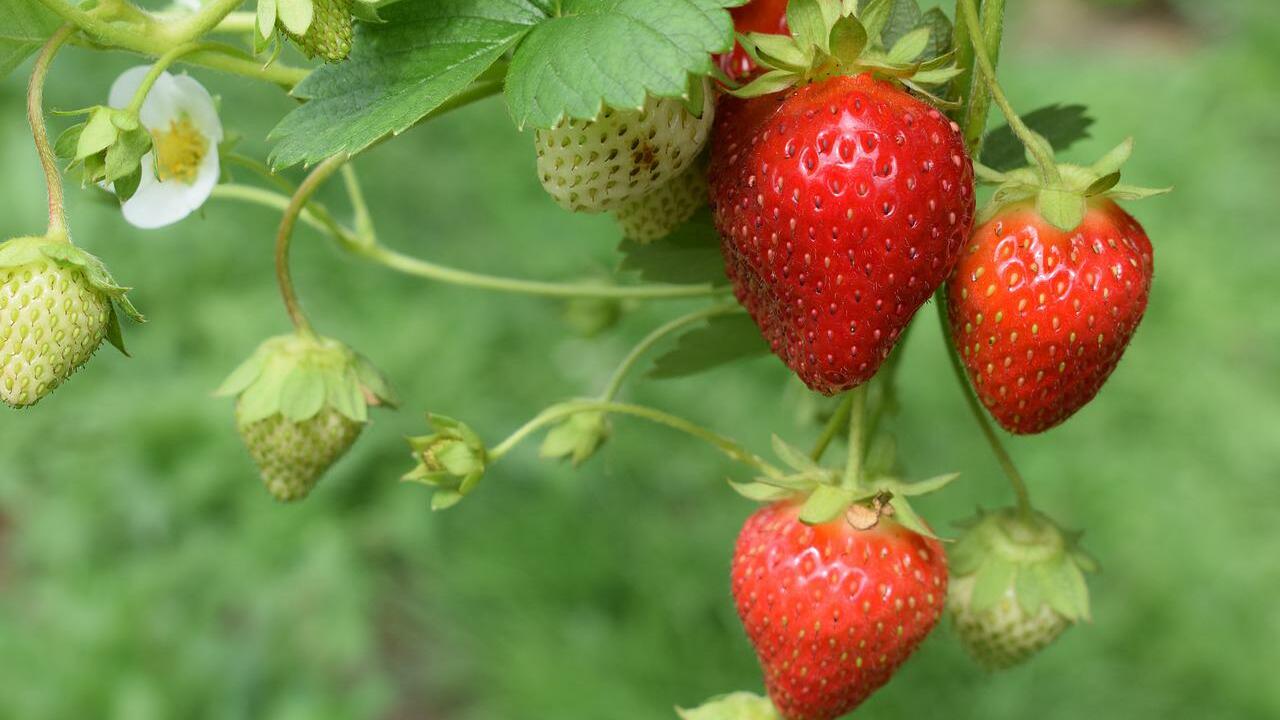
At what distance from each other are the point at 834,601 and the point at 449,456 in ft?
0.84

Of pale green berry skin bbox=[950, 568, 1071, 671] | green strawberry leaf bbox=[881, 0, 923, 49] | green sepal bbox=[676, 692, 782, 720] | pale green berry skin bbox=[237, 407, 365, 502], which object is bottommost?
green sepal bbox=[676, 692, 782, 720]

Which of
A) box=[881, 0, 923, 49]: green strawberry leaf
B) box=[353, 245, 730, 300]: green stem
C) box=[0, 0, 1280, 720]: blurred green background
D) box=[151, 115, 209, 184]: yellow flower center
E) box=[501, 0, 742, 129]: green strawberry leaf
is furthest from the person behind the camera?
box=[0, 0, 1280, 720]: blurred green background

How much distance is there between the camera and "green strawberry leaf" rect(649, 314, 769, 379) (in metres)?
0.95

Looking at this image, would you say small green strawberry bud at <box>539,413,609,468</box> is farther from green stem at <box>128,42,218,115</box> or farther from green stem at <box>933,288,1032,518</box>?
green stem at <box>128,42,218,115</box>

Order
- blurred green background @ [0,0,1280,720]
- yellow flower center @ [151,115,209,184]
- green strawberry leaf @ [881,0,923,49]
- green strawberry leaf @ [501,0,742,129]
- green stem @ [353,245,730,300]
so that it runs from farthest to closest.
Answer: blurred green background @ [0,0,1280,720]
green stem @ [353,245,730,300]
yellow flower center @ [151,115,209,184]
green strawberry leaf @ [881,0,923,49]
green strawberry leaf @ [501,0,742,129]

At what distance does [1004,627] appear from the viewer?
0.93 meters

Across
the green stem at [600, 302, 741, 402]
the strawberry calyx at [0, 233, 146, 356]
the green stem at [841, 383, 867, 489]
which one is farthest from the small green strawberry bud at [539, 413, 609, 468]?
the strawberry calyx at [0, 233, 146, 356]

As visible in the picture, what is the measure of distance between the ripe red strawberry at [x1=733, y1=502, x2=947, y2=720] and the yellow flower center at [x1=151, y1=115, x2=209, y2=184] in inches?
17.1

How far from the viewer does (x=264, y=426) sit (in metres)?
0.88

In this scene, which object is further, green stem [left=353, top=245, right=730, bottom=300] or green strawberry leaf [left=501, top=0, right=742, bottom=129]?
green stem [left=353, top=245, right=730, bottom=300]

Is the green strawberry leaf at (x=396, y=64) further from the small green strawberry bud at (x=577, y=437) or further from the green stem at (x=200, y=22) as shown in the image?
the small green strawberry bud at (x=577, y=437)

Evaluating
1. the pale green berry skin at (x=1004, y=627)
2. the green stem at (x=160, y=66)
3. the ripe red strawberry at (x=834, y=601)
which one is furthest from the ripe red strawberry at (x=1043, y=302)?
the green stem at (x=160, y=66)

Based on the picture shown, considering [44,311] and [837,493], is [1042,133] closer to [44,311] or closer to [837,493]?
[837,493]

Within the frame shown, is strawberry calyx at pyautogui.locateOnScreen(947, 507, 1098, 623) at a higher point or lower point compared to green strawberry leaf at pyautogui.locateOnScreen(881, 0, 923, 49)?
lower
